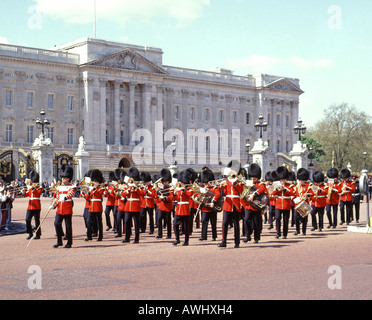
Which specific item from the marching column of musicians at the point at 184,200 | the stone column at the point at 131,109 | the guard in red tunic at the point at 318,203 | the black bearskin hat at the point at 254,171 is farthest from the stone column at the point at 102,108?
the black bearskin hat at the point at 254,171

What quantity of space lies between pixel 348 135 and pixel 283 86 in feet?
33.7

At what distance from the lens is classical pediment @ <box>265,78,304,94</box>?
82500mm

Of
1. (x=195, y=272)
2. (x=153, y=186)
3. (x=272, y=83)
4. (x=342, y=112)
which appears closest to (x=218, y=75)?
(x=272, y=83)

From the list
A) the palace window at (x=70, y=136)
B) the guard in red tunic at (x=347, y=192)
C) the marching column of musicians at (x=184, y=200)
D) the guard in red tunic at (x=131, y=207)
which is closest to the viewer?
the marching column of musicians at (x=184, y=200)

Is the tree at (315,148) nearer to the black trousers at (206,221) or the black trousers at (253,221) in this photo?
the black trousers at (206,221)

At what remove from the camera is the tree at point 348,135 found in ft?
267

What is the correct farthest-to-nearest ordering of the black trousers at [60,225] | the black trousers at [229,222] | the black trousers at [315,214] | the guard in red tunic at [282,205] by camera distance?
the black trousers at [315,214] < the guard in red tunic at [282,205] < the black trousers at [229,222] < the black trousers at [60,225]

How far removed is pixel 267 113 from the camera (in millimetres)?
82812

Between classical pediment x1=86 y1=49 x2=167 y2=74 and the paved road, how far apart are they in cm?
5170

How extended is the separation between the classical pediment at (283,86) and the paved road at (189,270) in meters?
67.2

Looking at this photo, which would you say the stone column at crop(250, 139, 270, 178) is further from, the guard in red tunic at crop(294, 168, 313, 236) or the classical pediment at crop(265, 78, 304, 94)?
the classical pediment at crop(265, 78, 304, 94)

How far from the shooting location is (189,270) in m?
11.1

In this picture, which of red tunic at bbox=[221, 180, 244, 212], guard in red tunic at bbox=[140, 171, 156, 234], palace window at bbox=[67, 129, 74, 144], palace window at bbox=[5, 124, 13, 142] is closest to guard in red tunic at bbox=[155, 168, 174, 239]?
guard in red tunic at bbox=[140, 171, 156, 234]

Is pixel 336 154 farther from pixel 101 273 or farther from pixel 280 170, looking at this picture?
pixel 101 273
